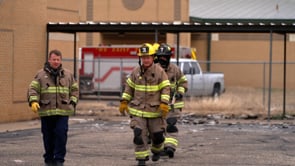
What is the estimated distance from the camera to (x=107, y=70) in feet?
104

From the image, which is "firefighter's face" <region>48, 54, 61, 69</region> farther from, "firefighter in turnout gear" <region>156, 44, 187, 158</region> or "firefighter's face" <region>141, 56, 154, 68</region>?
"firefighter in turnout gear" <region>156, 44, 187, 158</region>

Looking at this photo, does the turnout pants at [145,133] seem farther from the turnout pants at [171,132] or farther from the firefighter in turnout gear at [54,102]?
the firefighter in turnout gear at [54,102]

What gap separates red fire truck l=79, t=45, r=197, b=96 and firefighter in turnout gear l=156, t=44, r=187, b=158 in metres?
18.0

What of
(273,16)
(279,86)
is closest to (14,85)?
(279,86)

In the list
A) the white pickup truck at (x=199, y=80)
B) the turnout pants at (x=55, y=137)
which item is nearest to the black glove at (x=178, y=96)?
the turnout pants at (x=55, y=137)

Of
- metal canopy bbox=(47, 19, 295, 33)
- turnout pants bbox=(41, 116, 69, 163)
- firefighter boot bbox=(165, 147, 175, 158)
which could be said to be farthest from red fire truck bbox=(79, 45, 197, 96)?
turnout pants bbox=(41, 116, 69, 163)

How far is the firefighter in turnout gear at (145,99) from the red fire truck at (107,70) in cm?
1921

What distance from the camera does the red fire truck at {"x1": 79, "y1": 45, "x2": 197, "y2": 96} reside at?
3109cm

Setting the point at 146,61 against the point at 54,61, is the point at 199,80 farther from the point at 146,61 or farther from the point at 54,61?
the point at 54,61

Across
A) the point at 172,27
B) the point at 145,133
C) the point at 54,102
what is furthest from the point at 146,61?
the point at 172,27

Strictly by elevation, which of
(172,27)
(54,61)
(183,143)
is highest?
(172,27)

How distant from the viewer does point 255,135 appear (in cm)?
1681

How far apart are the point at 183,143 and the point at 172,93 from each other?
8.69 ft

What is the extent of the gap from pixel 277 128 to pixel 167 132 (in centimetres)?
748
